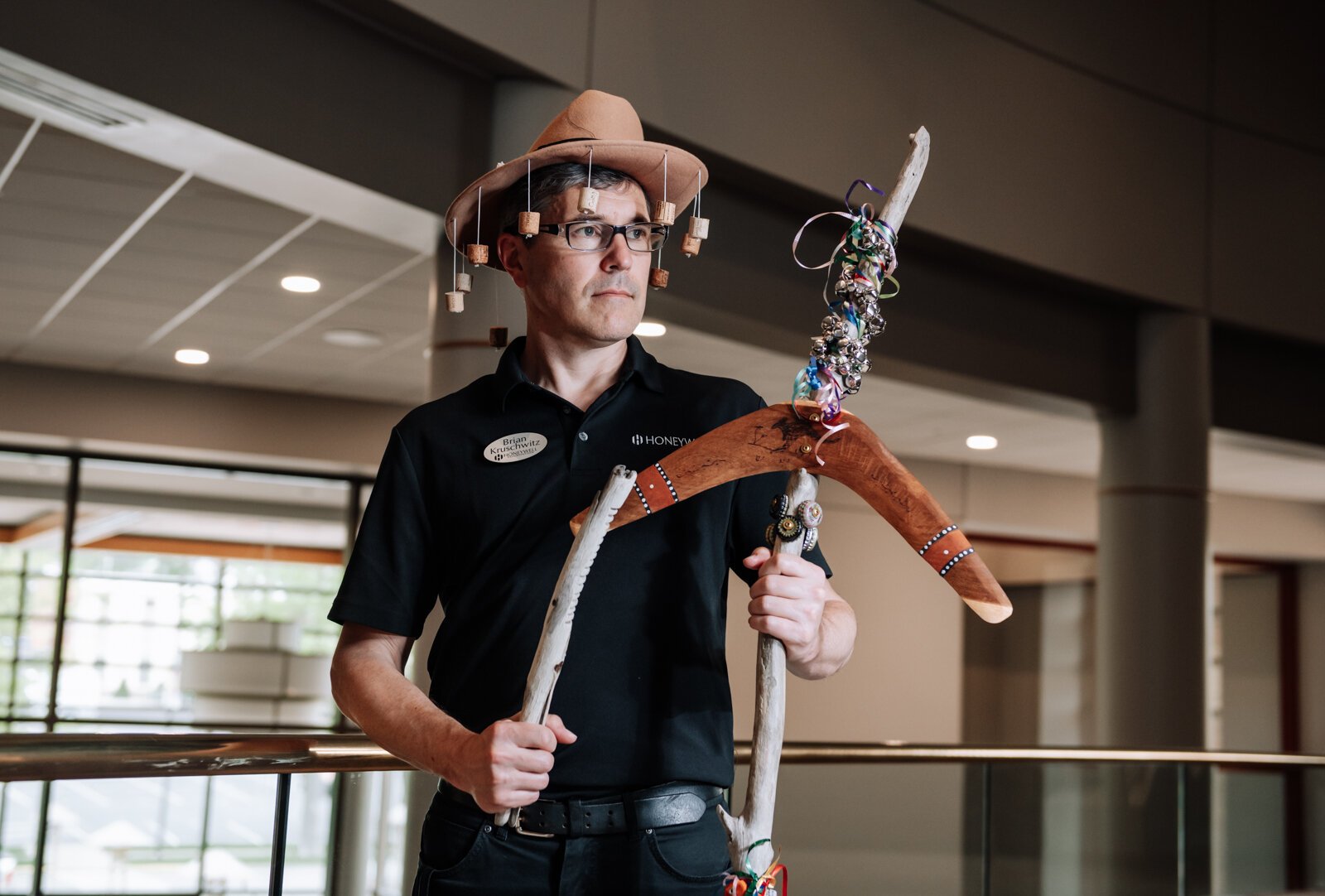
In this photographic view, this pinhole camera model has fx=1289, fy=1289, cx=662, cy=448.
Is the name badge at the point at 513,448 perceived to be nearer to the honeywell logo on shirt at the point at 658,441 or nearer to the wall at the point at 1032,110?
the honeywell logo on shirt at the point at 658,441

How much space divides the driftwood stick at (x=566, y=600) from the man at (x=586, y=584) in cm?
5

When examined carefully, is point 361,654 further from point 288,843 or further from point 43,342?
point 43,342

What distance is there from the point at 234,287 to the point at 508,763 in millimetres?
5471

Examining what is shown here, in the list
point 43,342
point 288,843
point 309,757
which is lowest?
point 288,843

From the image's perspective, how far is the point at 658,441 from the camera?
1.47 m

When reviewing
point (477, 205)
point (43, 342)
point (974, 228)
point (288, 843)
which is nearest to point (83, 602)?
point (43, 342)

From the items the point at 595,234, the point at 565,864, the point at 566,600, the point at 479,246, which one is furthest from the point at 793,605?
the point at 479,246

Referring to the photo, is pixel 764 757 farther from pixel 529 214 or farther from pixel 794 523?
pixel 529 214

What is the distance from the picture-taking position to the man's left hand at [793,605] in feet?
4.23

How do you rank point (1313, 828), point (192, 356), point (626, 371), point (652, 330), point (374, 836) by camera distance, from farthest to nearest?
point (192, 356), point (652, 330), point (1313, 828), point (374, 836), point (626, 371)

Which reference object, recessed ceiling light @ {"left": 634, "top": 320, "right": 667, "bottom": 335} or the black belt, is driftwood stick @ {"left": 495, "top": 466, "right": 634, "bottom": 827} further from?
recessed ceiling light @ {"left": 634, "top": 320, "right": 667, "bottom": 335}

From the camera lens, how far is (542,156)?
1.48m

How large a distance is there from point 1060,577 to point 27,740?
470 inches

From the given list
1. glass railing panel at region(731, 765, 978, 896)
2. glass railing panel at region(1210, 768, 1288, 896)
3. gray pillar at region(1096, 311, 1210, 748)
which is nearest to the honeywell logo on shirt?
glass railing panel at region(731, 765, 978, 896)
